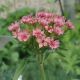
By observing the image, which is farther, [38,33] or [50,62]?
[50,62]

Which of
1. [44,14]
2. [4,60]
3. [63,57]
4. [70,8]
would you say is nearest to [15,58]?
[4,60]

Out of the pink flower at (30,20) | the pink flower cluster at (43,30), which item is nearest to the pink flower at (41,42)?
the pink flower cluster at (43,30)

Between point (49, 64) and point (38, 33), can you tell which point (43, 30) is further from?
point (49, 64)

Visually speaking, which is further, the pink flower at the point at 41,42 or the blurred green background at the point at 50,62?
the blurred green background at the point at 50,62

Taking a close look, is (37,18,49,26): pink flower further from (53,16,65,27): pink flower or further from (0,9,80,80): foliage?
(0,9,80,80): foliage

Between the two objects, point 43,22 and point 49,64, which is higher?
point 43,22

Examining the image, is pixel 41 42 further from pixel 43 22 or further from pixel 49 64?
pixel 49 64

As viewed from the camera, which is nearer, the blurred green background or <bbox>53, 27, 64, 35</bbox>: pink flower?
<bbox>53, 27, 64, 35</bbox>: pink flower

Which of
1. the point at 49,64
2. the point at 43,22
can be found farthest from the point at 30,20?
the point at 49,64

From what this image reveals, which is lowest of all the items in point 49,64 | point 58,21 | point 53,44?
point 49,64

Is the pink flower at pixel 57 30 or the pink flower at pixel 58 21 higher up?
the pink flower at pixel 58 21

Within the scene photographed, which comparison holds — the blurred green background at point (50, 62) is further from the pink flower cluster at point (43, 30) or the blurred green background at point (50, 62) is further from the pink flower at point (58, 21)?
the pink flower at point (58, 21)

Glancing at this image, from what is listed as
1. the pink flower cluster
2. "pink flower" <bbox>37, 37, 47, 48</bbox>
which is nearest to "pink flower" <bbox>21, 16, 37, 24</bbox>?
the pink flower cluster
